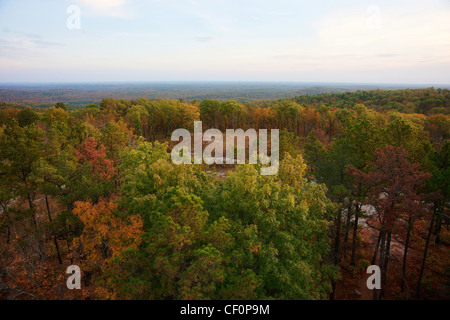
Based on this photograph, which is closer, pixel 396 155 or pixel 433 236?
pixel 396 155

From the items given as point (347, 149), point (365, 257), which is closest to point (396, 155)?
point (347, 149)

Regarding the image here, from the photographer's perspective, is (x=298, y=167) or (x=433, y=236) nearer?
(x=298, y=167)

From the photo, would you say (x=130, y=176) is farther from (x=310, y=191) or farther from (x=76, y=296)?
(x=310, y=191)

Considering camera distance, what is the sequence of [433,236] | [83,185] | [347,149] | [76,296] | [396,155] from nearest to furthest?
[76,296], [396,155], [83,185], [347,149], [433,236]
